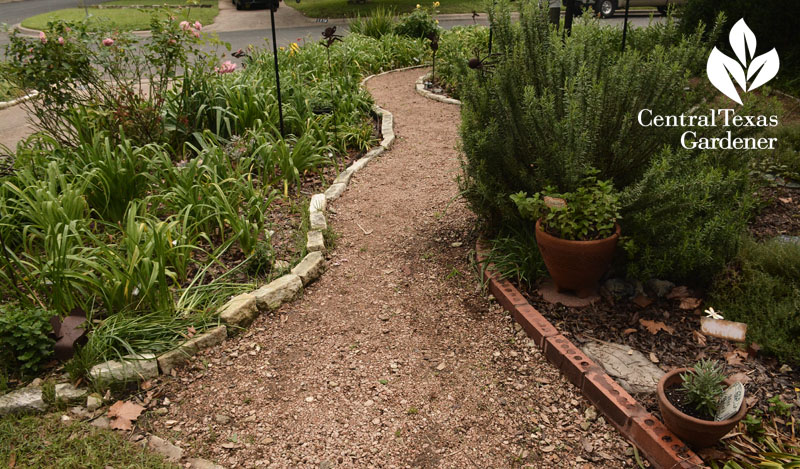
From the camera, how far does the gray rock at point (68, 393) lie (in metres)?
2.88

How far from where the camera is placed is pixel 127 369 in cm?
302

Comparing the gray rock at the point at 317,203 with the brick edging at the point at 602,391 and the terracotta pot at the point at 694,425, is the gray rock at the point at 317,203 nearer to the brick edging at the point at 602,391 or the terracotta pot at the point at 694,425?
the brick edging at the point at 602,391

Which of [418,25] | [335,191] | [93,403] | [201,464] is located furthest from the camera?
[418,25]

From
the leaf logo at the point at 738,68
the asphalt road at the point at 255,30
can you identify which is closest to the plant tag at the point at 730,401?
the leaf logo at the point at 738,68

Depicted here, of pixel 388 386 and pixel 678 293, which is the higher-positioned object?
pixel 678 293

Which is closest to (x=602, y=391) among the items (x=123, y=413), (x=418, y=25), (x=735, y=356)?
(x=735, y=356)

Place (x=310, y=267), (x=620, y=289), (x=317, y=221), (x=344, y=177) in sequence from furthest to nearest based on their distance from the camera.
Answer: (x=344, y=177) < (x=317, y=221) < (x=310, y=267) < (x=620, y=289)

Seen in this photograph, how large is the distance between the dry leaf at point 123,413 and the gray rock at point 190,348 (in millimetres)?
271

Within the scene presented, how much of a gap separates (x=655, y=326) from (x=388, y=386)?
60.2 inches

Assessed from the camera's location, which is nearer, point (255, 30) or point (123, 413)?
point (123, 413)

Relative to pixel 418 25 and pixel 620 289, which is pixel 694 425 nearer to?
pixel 620 289

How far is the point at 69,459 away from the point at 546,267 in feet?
8.98

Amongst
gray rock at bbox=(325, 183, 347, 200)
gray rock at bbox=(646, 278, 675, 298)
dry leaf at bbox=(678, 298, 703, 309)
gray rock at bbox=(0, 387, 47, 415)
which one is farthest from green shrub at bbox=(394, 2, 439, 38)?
Result: gray rock at bbox=(0, 387, 47, 415)

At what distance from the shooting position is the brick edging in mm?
2449
